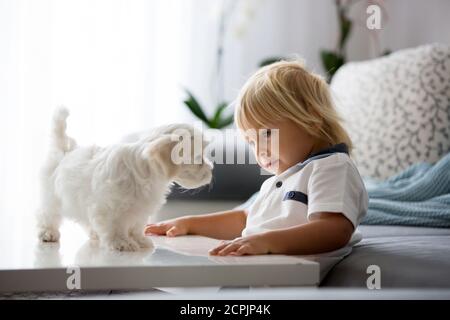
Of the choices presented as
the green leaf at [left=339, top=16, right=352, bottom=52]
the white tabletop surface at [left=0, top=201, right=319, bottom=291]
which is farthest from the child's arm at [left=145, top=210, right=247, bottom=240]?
the green leaf at [left=339, top=16, right=352, bottom=52]

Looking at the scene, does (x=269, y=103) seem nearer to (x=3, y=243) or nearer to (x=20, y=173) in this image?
(x=3, y=243)

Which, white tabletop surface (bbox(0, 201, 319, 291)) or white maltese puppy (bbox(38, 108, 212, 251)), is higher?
white maltese puppy (bbox(38, 108, 212, 251))

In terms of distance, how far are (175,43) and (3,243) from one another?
2.21 metres

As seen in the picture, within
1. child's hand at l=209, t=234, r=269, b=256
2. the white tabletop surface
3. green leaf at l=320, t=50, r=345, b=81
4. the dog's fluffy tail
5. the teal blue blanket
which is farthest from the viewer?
green leaf at l=320, t=50, r=345, b=81

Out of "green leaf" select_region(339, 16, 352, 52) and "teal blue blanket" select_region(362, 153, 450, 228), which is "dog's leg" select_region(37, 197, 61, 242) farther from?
"green leaf" select_region(339, 16, 352, 52)

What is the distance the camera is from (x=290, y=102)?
1113mm

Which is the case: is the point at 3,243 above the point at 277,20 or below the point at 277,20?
below

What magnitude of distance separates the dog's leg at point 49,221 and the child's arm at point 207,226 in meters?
0.20

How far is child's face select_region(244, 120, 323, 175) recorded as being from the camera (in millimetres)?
1127

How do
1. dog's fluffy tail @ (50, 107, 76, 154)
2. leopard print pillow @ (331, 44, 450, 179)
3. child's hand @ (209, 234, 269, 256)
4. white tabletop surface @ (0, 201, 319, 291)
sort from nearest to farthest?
white tabletop surface @ (0, 201, 319, 291) → child's hand @ (209, 234, 269, 256) → dog's fluffy tail @ (50, 107, 76, 154) → leopard print pillow @ (331, 44, 450, 179)

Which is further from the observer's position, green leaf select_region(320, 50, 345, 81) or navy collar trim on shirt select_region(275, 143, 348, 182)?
green leaf select_region(320, 50, 345, 81)

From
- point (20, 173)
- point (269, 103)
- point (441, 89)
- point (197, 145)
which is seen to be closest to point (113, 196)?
point (197, 145)

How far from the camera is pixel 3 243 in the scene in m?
1.04

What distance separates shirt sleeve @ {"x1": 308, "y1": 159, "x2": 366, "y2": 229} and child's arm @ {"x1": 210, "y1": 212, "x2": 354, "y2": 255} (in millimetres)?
15
